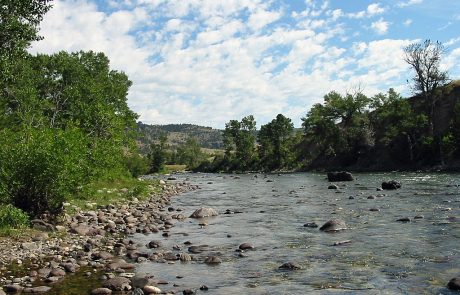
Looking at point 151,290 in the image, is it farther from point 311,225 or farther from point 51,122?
point 51,122

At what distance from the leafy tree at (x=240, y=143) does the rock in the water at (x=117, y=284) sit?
134510mm

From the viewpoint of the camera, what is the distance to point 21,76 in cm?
5203

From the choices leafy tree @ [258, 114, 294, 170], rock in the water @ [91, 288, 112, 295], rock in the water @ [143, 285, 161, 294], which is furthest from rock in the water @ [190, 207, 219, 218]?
leafy tree @ [258, 114, 294, 170]

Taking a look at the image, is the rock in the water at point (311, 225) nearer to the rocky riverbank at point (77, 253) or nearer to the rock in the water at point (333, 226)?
the rock in the water at point (333, 226)

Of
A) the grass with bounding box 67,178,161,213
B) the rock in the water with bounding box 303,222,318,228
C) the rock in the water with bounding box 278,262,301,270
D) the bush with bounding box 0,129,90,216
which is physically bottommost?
the rock in the water with bounding box 278,262,301,270

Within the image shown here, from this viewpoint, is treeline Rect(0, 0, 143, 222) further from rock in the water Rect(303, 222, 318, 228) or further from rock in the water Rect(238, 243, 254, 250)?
rock in the water Rect(303, 222, 318, 228)

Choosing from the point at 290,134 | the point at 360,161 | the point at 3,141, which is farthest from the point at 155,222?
the point at 290,134

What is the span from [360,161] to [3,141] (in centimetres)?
9109

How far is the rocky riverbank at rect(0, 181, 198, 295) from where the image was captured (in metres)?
12.8

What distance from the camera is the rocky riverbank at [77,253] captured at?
12.8 meters

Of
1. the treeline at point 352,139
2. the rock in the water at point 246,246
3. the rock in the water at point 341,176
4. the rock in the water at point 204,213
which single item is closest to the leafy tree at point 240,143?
the treeline at point 352,139

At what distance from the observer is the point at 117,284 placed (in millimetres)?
12633

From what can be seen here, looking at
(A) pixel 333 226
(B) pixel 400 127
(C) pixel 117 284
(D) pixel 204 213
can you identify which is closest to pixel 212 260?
(C) pixel 117 284

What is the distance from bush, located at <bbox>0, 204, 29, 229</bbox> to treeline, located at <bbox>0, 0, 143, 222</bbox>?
0.49 ft
